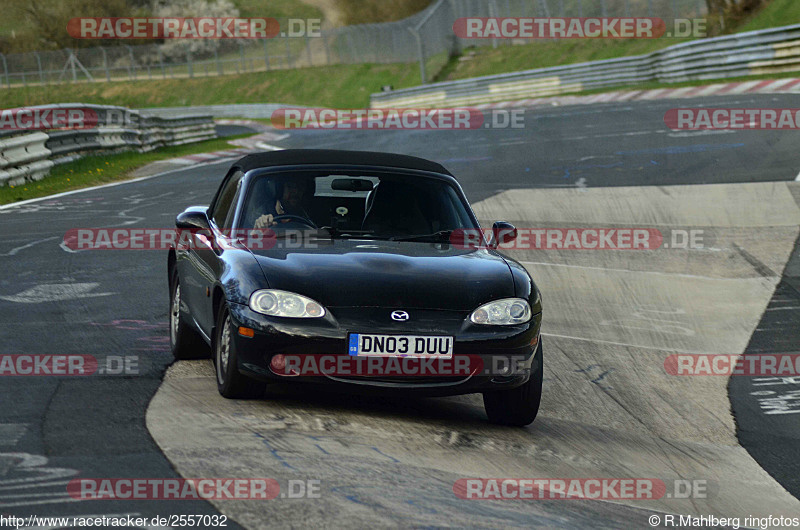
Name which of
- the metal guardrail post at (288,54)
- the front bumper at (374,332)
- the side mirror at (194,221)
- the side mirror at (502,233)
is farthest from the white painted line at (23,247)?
the metal guardrail post at (288,54)

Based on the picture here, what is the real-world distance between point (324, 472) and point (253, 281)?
4.89 ft

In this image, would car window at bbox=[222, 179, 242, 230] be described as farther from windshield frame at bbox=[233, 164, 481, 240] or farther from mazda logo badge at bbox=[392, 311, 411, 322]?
mazda logo badge at bbox=[392, 311, 411, 322]

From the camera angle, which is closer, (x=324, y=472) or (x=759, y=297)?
(x=324, y=472)

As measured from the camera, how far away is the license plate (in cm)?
599

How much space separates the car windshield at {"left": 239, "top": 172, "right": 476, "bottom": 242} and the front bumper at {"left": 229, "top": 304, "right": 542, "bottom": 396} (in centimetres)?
114

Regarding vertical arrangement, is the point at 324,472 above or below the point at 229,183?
below

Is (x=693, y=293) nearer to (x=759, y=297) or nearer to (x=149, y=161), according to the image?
(x=759, y=297)

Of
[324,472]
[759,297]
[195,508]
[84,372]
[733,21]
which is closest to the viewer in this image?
[195,508]

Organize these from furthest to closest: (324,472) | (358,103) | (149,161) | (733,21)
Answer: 1. (358,103)
2. (733,21)
3. (149,161)
4. (324,472)

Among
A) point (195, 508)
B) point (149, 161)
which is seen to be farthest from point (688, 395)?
point (149, 161)

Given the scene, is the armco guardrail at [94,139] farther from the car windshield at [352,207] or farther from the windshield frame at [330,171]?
the car windshield at [352,207]

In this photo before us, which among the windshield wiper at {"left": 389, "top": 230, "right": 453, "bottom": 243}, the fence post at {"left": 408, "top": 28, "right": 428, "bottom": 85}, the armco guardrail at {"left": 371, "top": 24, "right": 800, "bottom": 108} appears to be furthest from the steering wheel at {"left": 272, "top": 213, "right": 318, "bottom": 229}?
the fence post at {"left": 408, "top": 28, "right": 428, "bottom": 85}

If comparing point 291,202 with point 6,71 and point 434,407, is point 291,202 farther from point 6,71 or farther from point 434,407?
point 6,71

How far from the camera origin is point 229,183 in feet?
26.0
